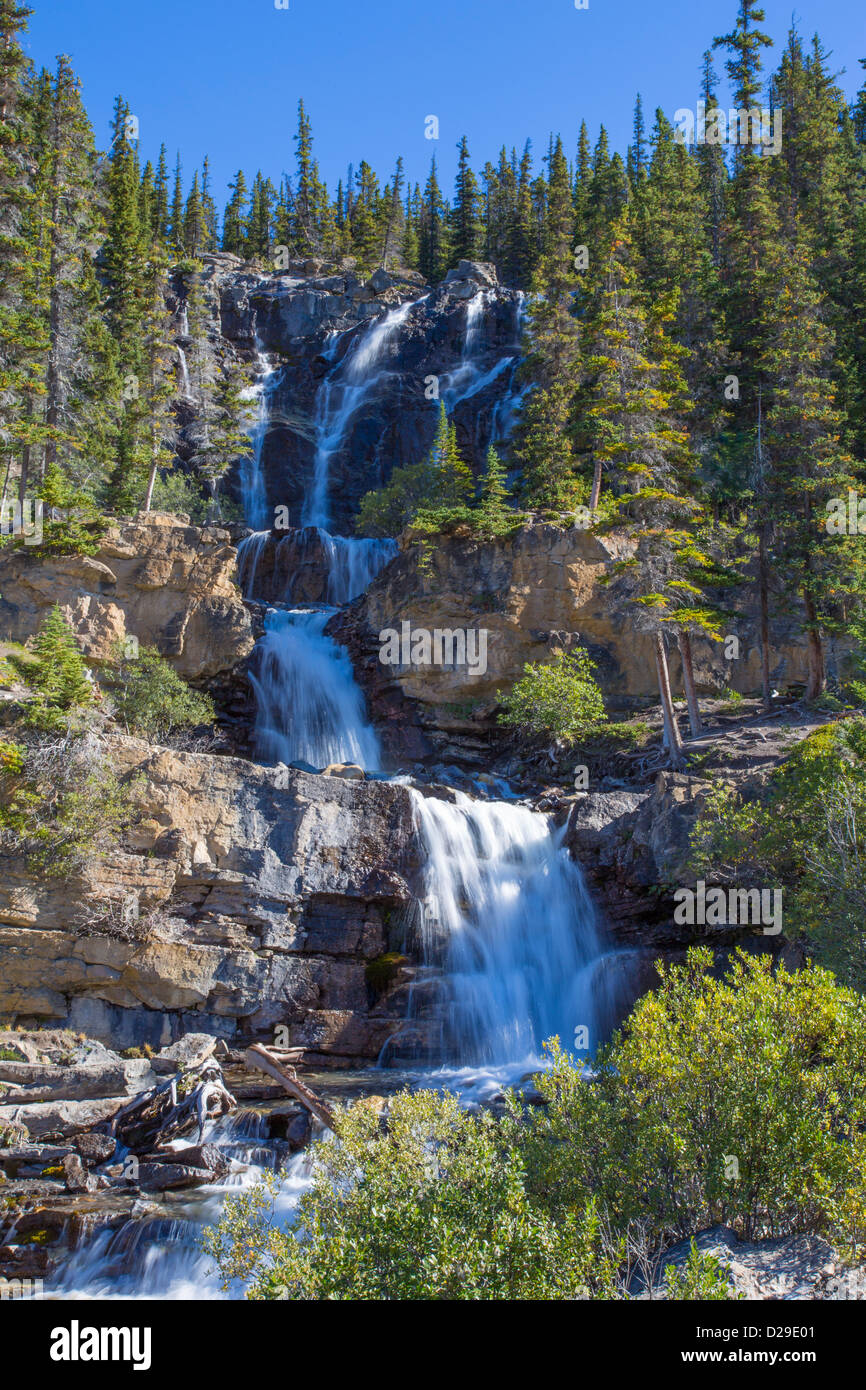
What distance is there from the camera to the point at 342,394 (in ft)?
168

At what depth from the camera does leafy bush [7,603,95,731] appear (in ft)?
59.9

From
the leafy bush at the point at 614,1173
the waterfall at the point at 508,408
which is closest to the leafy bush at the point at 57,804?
the leafy bush at the point at 614,1173

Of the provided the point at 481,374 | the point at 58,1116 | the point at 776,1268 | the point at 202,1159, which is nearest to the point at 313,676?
the point at 58,1116

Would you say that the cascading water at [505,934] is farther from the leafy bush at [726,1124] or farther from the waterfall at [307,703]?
the leafy bush at [726,1124]

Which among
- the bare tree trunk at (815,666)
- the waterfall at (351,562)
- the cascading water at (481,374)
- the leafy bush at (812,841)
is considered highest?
the cascading water at (481,374)

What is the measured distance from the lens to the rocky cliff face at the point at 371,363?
46.9 m

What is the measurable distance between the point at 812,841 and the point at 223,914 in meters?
12.8

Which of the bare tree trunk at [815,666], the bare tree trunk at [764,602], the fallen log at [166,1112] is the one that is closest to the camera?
the fallen log at [166,1112]

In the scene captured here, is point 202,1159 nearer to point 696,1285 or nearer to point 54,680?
point 696,1285

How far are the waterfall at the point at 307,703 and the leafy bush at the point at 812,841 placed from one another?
14433 mm

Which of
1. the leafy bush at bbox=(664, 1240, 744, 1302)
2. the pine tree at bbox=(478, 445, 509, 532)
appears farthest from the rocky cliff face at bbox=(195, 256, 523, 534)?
the leafy bush at bbox=(664, 1240, 744, 1302)

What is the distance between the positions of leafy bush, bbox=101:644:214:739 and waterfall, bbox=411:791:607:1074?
795cm

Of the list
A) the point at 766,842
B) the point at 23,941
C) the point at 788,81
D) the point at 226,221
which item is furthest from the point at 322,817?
the point at 226,221

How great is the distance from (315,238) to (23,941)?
225 feet
